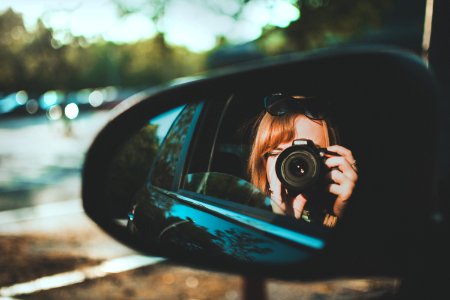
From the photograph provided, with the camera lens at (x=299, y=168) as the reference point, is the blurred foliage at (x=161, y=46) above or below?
above

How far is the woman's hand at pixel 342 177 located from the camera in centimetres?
102

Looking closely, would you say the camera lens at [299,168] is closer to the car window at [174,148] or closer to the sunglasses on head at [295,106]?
the sunglasses on head at [295,106]

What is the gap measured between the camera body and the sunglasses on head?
0.13m

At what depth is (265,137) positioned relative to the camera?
125 cm

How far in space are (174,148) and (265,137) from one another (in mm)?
706

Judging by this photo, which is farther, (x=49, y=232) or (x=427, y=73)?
(x=49, y=232)

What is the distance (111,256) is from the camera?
5184mm

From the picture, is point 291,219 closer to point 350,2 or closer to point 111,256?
point 111,256

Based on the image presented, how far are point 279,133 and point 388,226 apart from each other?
0.43 metres

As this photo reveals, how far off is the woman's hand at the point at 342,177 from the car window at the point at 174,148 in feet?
2.93

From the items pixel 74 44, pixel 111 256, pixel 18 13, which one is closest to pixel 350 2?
pixel 111 256

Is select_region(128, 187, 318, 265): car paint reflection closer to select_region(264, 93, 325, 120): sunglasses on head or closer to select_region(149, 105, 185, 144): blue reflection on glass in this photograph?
select_region(149, 105, 185, 144): blue reflection on glass

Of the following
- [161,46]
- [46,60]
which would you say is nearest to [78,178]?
[161,46]

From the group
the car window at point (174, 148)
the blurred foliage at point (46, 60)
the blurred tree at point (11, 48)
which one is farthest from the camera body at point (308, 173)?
the blurred tree at point (11, 48)
